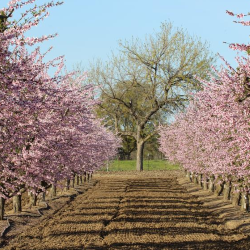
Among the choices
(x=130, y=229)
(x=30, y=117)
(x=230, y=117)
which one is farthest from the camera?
(x=130, y=229)

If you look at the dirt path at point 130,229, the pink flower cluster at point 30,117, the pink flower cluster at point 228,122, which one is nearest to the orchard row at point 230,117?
the pink flower cluster at point 228,122

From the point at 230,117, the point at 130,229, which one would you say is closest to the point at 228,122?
the point at 230,117

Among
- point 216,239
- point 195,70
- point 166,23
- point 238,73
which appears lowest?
point 216,239

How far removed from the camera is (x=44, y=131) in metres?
15.7

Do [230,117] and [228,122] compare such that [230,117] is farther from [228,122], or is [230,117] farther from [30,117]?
[30,117]

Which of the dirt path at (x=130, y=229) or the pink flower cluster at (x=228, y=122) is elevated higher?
the pink flower cluster at (x=228, y=122)

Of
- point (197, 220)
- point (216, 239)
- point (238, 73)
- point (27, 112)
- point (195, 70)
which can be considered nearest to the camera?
point (238, 73)

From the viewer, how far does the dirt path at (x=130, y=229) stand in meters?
14.4

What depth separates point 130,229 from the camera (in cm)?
1677

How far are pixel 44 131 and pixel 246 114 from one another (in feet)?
22.3

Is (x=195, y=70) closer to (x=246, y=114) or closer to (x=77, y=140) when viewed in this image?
(x=77, y=140)

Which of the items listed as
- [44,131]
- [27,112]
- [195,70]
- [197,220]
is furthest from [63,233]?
[195,70]

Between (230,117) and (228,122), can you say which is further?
(228,122)

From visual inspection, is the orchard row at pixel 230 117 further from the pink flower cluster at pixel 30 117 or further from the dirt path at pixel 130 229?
the pink flower cluster at pixel 30 117
